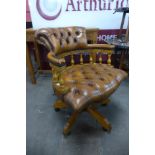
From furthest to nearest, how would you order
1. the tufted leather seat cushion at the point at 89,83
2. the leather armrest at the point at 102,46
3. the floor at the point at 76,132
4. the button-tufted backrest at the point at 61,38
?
1. the leather armrest at the point at 102,46
2. the button-tufted backrest at the point at 61,38
3. the floor at the point at 76,132
4. the tufted leather seat cushion at the point at 89,83

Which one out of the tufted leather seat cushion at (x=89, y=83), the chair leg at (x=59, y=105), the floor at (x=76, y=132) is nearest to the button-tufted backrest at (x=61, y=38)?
the tufted leather seat cushion at (x=89, y=83)

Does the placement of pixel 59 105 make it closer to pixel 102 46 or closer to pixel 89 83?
pixel 89 83

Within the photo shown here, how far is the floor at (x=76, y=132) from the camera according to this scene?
1.30m

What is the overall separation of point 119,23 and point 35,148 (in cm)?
178

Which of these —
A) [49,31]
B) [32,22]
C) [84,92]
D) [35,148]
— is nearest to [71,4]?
[32,22]

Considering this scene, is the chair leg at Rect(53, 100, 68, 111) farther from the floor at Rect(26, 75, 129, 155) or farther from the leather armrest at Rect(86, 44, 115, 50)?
the leather armrest at Rect(86, 44, 115, 50)

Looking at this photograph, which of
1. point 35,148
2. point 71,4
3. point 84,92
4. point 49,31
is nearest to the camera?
point 84,92

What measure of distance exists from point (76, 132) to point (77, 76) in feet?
1.61

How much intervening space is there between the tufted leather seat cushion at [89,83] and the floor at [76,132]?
0.38 m

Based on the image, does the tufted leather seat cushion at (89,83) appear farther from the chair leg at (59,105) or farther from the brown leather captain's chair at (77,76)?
the chair leg at (59,105)

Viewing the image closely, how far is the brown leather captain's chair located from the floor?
0.08 metres
